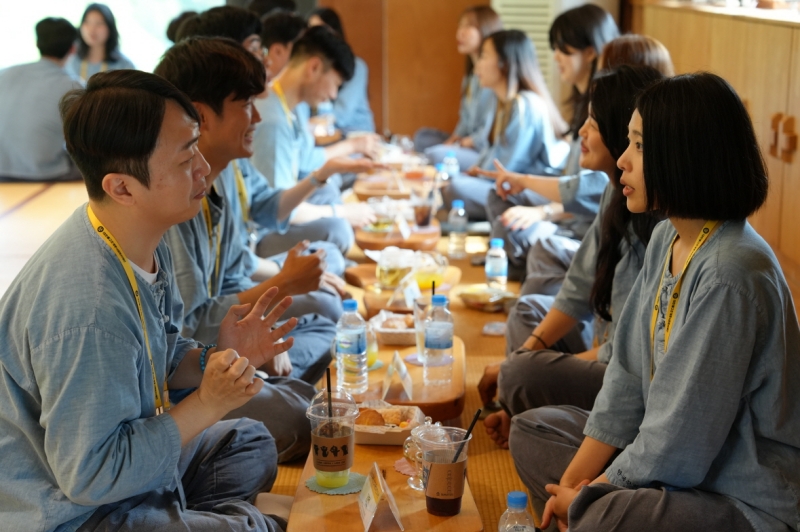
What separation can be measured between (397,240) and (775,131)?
1657mm

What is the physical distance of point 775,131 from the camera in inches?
113

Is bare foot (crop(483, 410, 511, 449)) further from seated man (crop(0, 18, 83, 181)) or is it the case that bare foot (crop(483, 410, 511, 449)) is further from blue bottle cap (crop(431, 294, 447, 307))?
seated man (crop(0, 18, 83, 181))

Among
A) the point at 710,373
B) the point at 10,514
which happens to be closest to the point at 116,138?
the point at 10,514

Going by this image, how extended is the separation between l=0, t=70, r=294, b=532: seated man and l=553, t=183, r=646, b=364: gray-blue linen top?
43.3 inches

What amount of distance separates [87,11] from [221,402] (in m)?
4.47

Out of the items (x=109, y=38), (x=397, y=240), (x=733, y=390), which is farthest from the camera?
(x=109, y=38)

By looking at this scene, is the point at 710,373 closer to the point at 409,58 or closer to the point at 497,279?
the point at 497,279

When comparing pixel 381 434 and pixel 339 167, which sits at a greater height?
pixel 339 167

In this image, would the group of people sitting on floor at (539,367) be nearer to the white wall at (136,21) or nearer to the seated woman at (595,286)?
the seated woman at (595,286)

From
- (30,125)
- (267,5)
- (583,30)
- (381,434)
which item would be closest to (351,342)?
(381,434)

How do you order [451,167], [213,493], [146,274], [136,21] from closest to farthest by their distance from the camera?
1. [146,274]
2. [213,493]
3. [136,21]
4. [451,167]

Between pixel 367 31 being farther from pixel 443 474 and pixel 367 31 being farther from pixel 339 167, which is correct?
pixel 443 474

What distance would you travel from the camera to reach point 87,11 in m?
5.28

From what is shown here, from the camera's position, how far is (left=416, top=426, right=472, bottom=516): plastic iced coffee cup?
5.30ft
